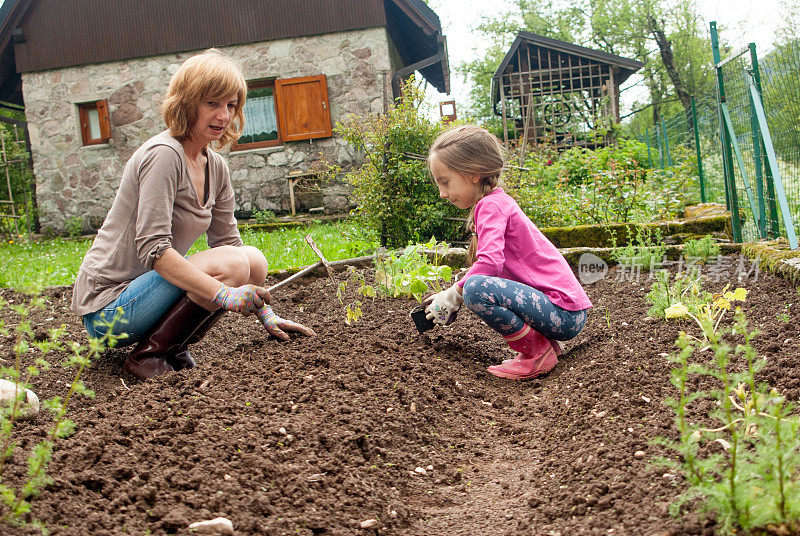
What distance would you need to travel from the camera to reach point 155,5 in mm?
11695

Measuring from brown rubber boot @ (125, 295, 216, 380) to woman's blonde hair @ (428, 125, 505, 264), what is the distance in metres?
1.28

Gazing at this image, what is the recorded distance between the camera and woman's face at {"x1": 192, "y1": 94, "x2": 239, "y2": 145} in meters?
2.83

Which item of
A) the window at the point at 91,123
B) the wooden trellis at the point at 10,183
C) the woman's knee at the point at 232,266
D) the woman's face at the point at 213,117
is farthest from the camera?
the wooden trellis at the point at 10,183

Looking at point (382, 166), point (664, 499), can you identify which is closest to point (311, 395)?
point (664, 499)

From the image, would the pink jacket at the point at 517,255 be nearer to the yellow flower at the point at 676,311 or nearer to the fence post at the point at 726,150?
the yellow flower at the point at 676,311

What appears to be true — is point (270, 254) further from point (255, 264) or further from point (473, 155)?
point (473, 155)

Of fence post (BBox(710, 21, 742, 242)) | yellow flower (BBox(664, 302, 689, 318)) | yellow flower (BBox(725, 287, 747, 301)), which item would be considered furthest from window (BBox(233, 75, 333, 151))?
yellow flower (BBox(725, 287, 747, 301))

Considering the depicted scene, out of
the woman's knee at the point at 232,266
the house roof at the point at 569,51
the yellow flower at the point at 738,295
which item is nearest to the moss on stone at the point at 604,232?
the yellow flower at the point at 738,295

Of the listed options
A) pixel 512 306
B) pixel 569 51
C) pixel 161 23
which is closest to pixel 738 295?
pixel 512 306

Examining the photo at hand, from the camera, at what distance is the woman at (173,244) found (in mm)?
2744

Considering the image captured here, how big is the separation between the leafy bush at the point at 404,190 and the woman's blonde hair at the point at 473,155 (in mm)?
2503

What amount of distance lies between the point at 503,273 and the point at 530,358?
0.43 meters

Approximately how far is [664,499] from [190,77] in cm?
229

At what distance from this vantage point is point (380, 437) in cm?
232
